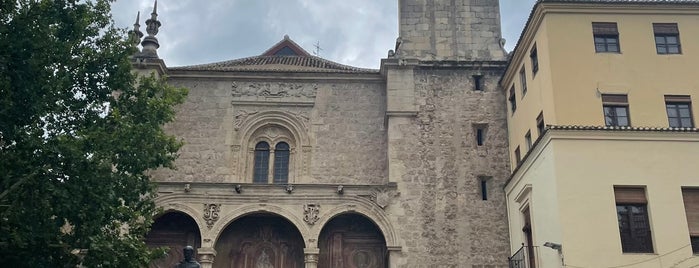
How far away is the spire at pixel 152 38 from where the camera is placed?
2484 centimetres

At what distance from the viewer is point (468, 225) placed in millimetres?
22188

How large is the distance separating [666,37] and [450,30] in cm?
781

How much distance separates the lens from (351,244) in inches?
911

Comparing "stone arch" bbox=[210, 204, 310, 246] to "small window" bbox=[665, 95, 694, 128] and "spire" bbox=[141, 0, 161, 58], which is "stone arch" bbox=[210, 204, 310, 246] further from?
"small window" bbox=[665, 95, 694, 128]

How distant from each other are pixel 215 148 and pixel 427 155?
273 inches

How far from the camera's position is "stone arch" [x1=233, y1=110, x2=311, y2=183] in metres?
24.0

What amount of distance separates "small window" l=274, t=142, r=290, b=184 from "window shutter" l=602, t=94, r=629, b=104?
10.3 metres

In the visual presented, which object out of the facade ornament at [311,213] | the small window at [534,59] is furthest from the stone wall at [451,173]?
the small window at [534,59]

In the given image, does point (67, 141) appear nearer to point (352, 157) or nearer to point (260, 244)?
point (260, 244)

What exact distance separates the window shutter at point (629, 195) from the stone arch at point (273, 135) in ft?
33.1

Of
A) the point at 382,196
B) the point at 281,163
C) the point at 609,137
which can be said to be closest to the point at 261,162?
the point at 281,163

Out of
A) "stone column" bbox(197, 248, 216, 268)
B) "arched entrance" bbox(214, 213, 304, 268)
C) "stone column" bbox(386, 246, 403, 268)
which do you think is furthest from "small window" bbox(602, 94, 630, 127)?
"stone column" bbox(197, 248, 216, 268)

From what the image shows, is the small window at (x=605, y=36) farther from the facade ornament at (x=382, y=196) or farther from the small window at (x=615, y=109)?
the facade ornament at (x=382, y=196)

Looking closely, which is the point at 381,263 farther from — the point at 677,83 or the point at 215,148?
the point at 677,83
